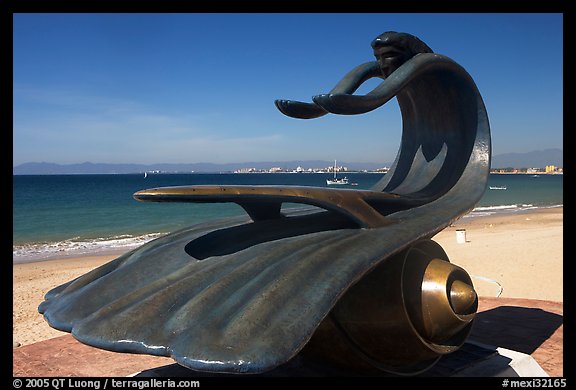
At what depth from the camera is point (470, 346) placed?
567 centimetres

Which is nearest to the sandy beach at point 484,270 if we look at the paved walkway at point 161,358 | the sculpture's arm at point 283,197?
the paved walkway at point 161,358

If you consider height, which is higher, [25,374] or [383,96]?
[383,96]

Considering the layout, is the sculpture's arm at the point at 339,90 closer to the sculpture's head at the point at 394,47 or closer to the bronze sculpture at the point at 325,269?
the bronze sculpture at the point at 325,269

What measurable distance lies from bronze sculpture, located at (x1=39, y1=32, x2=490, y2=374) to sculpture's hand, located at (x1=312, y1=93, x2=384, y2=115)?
1cm

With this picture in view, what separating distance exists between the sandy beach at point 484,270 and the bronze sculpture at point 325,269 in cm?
547

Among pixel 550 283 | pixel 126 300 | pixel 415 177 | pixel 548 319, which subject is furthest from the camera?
pixel 550 283

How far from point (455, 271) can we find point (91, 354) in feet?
15.6

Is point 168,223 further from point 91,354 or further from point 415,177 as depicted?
point 415,177

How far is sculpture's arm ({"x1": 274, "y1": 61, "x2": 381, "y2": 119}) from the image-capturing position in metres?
4.97

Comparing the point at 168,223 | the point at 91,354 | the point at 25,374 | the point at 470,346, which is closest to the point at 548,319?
the point at 470,346

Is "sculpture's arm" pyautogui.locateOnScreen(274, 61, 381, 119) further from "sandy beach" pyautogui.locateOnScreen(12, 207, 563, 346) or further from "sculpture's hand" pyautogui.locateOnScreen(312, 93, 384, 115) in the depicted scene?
"sandy beach" pyautogui.locateOnScreen(12, 207, 563, 346)

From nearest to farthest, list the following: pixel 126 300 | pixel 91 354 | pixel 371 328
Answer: pixel 126 300, pixel 371 328, pixel 91 354

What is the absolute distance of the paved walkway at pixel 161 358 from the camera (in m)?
5.88

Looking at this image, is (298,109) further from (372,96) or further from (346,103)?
(346,103)
